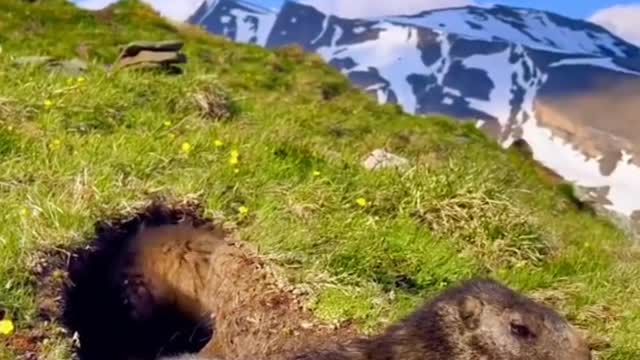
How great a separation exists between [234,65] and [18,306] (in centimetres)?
1809

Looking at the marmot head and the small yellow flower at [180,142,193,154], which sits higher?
the marmot head

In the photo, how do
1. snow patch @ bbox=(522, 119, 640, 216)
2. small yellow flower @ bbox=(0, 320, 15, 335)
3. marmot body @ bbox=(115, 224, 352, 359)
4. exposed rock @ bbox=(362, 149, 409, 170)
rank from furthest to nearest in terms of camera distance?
snow patch @ bbox=(522, 119, 640, 216)
exposed rock @ bbox=(362, 149, 409, 170)
marmot body @ bbox=(115, 224, 352, 359)
small yellow flower @ bbox=(0, 320, 15, 335)

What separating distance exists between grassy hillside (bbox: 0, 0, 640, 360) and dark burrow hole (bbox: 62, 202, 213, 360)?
6.4 inches

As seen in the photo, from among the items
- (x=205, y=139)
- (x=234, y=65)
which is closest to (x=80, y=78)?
(x=205, y=139)

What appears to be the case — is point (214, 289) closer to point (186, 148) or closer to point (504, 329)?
point (186, 148)

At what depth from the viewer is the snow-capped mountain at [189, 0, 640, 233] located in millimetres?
Answer: 56812

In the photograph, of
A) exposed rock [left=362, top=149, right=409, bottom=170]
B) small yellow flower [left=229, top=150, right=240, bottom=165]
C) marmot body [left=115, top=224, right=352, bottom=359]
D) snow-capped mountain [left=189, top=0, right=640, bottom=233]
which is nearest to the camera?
marmot body [left=115, top=224, right=352, bottom=359]

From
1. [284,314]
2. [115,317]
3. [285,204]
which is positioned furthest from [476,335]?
[285,204]

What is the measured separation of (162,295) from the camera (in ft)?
28.5

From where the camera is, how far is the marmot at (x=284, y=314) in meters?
6.82

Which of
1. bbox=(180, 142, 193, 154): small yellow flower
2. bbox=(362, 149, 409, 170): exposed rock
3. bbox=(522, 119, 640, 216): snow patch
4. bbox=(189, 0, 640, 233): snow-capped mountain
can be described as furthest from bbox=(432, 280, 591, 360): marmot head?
bbox=(189, 0, 640, 233): snow-capped mountain

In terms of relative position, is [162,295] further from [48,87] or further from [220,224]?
[48,87]

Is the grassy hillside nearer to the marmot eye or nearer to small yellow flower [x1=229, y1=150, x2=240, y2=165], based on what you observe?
small yellow flower [x1=229, y1=150, x2=240, y2=165]

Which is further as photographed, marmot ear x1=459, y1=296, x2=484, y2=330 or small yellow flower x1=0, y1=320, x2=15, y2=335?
small yellow flower x1=0, y1=320, x2=15, y2=335
